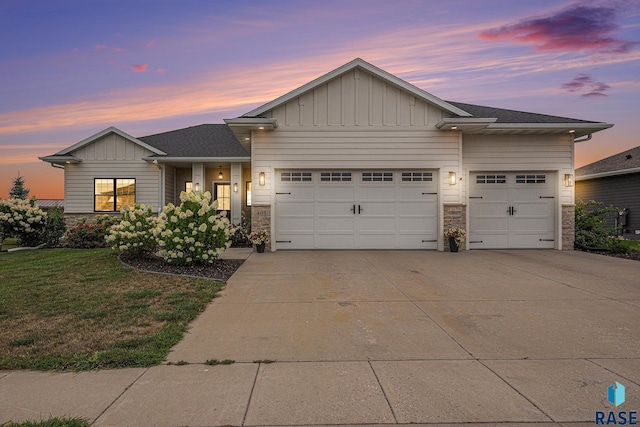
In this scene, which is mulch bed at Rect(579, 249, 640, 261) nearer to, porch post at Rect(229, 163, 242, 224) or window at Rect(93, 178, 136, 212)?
porch post at Rect(229, 163, 242, 224)

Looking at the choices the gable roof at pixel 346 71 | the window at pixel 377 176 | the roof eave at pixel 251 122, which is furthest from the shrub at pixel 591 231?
the roof eave at pixel 251 122

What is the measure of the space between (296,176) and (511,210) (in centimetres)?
712

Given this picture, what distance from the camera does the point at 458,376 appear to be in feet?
10.1

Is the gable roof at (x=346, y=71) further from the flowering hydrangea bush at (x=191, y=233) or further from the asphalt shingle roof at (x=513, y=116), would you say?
the flowering hydrangea bush at (x=191, y=233)

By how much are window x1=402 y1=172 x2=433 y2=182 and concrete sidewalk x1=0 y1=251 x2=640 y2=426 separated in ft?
18.2

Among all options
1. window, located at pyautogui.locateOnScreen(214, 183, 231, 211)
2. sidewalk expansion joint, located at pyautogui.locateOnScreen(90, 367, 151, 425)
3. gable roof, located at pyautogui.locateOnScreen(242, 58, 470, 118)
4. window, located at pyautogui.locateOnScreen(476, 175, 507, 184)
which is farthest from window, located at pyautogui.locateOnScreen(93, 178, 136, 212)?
sidewalk expansion joint, located at pyautogui.locateOnScreen(90, 367, 151, 425)

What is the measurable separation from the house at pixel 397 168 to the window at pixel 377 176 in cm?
3

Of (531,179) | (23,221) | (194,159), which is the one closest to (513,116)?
(531,179)

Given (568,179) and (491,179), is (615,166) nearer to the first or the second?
(568,179)

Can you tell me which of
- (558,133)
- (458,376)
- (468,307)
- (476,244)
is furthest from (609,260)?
(458,376)

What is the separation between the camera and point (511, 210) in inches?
466

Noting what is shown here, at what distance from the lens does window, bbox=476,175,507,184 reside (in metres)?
11.9

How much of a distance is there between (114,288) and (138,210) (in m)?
3.43

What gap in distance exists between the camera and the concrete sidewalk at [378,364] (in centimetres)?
252
